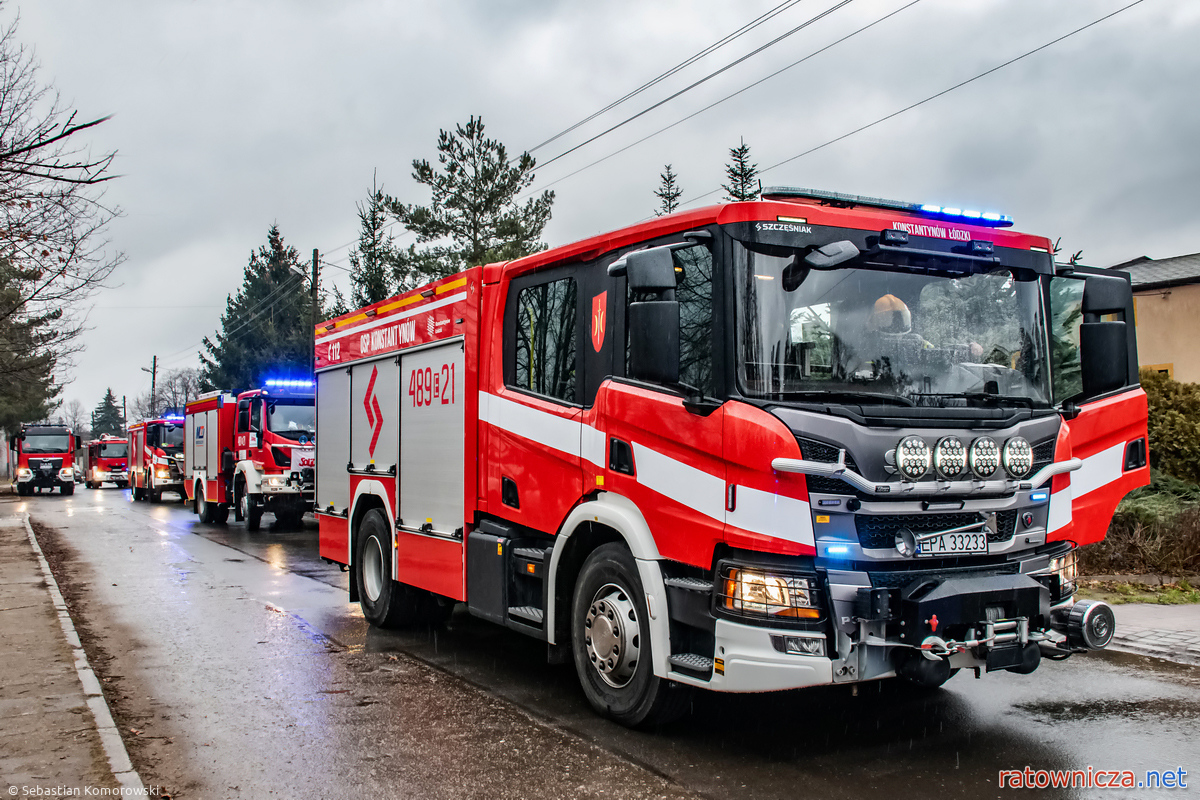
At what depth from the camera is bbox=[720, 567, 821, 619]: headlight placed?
462 centimetres

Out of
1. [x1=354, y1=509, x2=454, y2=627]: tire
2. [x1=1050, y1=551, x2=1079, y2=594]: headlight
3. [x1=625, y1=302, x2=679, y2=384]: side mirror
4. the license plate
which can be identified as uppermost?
[x1=625, y1=302, x2=679, y2=384]: side mirror

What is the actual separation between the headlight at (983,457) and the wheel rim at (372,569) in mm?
5585

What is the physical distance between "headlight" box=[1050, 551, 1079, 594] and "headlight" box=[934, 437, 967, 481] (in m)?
1.00

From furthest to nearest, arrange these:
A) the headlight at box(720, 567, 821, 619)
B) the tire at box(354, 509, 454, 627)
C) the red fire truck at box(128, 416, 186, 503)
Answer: the red fire truck at box(128, 416, 186, 503)
the tire at box(354, 509, 454, 627)
the headlight at box(720, 567, 821, 619)

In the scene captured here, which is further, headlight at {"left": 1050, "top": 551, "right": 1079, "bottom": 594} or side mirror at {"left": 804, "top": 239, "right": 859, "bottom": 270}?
headlight at {"left": 1050, "top": 551, "right": 1079, "bottom": 594}

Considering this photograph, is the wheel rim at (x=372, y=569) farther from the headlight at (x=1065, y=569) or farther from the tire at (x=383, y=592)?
the headlight at (x=1065, y=569)

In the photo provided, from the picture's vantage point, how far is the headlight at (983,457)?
4.96 m

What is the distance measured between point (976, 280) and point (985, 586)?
5.85ft

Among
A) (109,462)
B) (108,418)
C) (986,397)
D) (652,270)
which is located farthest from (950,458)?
(108,418)

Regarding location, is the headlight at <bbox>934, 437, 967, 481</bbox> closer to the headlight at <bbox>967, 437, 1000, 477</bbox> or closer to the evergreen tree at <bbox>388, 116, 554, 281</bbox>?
the headlight at <bbox>967, 437, 1000, 477</bbox>

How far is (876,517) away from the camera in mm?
4746

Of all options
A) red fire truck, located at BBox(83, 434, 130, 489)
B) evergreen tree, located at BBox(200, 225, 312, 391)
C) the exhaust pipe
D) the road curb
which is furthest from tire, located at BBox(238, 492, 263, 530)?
red fire truck, located at BBox(83, 434, 130, 489)

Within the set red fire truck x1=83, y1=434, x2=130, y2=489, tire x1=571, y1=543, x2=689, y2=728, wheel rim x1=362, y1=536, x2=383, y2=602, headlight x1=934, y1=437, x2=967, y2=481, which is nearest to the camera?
headlight x1=934, y1=437, x2=967, y2=481

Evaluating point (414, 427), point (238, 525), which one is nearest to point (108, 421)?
point (238, 525)
